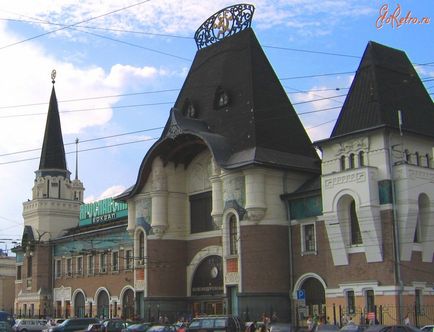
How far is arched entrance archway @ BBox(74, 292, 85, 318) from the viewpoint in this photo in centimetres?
6562

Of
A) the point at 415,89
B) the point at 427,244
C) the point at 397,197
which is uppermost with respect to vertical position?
the point at 415,89

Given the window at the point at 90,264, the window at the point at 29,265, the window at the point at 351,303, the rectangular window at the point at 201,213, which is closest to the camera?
the window at the point at 351,303

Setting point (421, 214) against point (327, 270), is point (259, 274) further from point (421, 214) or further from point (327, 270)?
point (421, 214)

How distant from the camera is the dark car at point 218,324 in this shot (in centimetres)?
3516

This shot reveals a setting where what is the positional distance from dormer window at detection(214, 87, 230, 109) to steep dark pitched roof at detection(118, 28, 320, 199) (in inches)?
3.0

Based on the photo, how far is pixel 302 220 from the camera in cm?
4472

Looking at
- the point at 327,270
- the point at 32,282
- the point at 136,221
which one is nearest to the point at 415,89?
the point at 327,270

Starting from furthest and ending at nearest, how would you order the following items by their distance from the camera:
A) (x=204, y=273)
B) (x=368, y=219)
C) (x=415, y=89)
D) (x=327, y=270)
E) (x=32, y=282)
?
(x=32, y=282)
(x=204, y=273)
(x=415, y=89)
(x=327, y=270)
(x=368, y=219)

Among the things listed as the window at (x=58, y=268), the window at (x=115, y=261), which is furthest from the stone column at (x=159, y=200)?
the window at (x=58, y=268)

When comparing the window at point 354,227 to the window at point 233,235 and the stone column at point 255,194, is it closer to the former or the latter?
the stone column at point 255,194

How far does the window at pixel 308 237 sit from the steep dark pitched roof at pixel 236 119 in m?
4.01

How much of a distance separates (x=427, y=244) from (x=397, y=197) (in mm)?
3217

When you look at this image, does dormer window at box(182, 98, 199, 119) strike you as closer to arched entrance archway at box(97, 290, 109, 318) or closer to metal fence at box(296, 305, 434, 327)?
arched entrance archway at box(97, 290, 109, 318)

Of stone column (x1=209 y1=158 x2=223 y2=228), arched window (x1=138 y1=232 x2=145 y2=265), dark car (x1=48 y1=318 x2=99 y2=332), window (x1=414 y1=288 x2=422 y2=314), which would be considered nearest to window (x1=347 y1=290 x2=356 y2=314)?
window (x1=414 y1=288 x2=422 y2=314)
